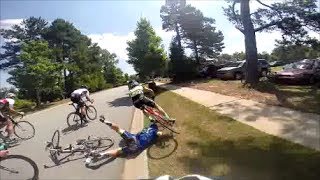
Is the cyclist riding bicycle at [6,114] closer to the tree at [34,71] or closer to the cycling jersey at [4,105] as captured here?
the cycling jersey at [4,105]

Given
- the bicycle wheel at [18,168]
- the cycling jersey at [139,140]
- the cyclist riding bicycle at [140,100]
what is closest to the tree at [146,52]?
the cyclist riding bicycle at [140,100]

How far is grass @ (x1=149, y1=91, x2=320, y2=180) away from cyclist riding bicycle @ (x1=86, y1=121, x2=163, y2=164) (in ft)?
2.70

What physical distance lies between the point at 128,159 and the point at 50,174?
76.4 inches

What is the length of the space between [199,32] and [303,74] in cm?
3361

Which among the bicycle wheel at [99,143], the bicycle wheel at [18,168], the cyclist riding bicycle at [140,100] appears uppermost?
the cyclist riding bicycle at [140,100]

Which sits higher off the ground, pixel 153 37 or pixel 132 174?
pixel 153 37

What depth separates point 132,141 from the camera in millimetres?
10672

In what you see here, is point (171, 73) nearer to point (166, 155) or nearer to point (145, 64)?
point (145, 64)

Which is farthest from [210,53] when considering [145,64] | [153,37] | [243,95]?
[243,95]

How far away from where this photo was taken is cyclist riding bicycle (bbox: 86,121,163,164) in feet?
34.0

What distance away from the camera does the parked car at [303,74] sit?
2253 cm

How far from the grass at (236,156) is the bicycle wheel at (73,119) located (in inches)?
243

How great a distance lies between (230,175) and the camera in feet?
25.2

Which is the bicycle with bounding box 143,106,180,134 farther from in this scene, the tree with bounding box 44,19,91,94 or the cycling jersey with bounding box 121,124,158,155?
the tree with bounding box 44,19,91,94
